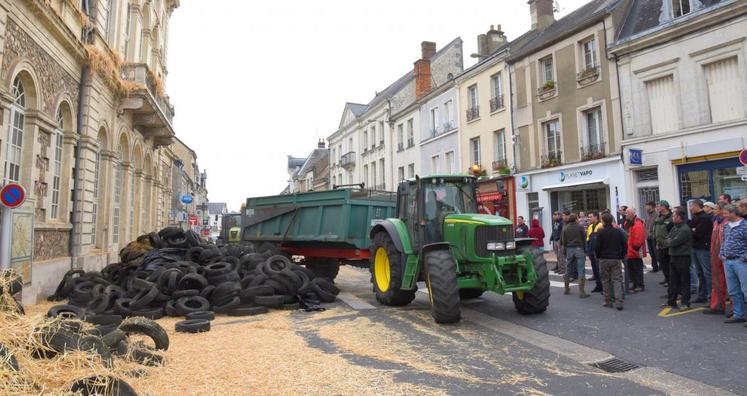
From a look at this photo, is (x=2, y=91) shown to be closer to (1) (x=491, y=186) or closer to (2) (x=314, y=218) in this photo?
(2) (x=314, y=218)

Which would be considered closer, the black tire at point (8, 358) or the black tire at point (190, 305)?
the black tire at point (8, 358)

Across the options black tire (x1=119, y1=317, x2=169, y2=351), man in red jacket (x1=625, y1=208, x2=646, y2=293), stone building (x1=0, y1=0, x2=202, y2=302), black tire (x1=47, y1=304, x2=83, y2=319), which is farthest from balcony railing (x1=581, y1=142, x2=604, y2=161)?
black tire (x1=47, y1=304, x2=83, y2=319)

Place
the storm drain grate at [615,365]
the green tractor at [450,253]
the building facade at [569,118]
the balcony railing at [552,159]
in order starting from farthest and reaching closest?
1. the balcony railing at [552,159]
2. the building facade at [569,118]
3. the green tractor at [450,253]
4. the storm drain grate at [615,365]

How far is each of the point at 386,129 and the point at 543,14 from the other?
13618mm

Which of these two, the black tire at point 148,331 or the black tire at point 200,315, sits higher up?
the black tire at point 148,331

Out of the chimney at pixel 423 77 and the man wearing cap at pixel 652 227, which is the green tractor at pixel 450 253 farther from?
the chimney at pixel 423 77

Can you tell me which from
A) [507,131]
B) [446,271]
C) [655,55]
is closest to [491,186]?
[507,131]

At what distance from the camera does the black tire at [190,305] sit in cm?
725

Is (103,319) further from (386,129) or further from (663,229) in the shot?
(386,129)

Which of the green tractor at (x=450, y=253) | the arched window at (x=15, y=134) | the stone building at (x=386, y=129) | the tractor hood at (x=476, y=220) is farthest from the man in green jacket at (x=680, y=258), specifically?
the stone building at (x=386, y=129)

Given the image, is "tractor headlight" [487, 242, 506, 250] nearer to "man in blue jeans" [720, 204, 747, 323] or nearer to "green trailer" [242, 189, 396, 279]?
"man in blue jeans" [720, 204, 747, 323]

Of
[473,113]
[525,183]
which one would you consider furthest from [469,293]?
[473,113]

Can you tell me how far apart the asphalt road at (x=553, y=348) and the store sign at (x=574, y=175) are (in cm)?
942

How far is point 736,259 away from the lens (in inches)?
246
